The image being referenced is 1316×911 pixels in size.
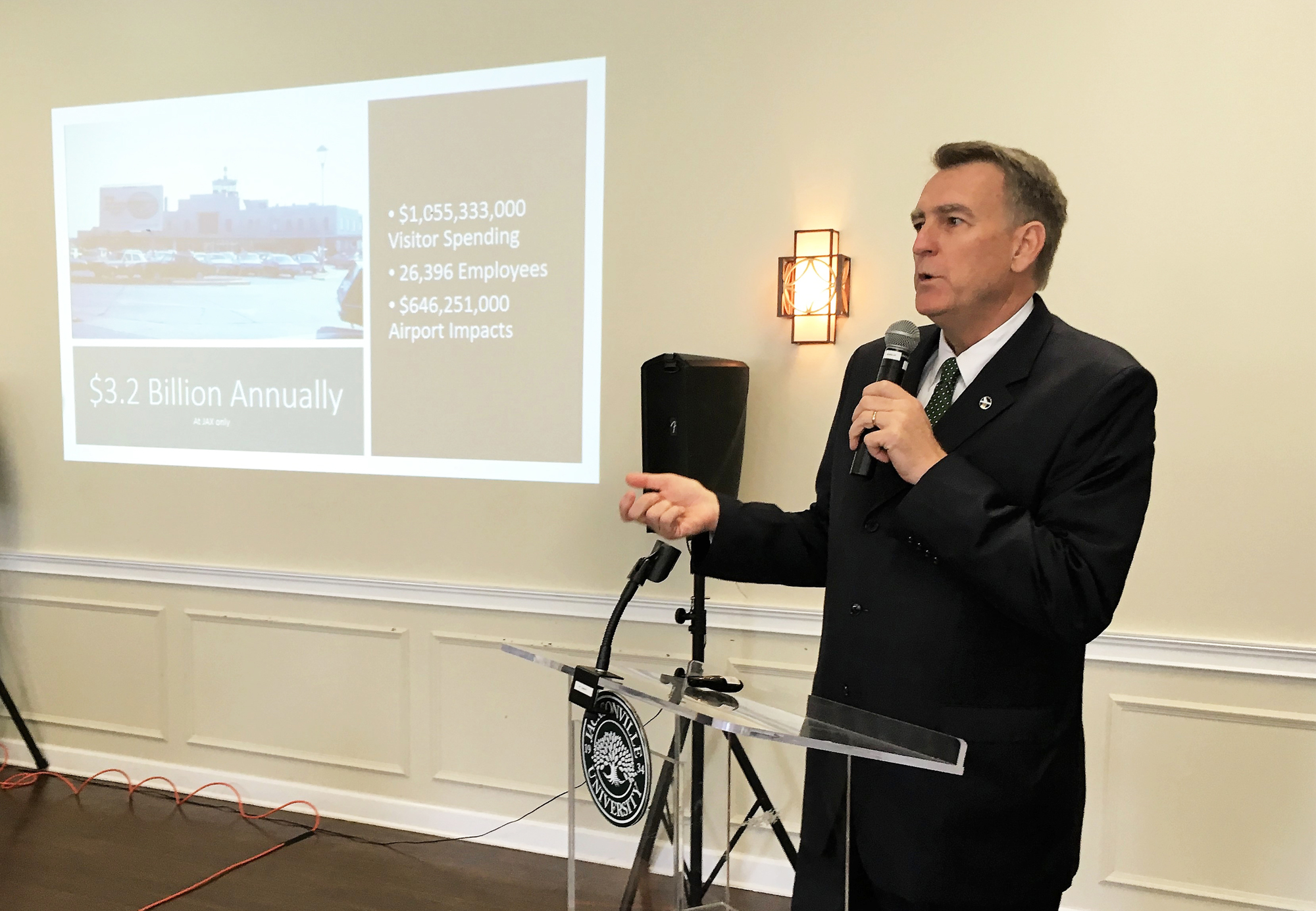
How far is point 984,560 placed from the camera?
3.98 ft

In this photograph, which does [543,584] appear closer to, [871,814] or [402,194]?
[402,194]

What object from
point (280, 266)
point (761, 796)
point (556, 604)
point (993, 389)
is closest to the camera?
point (993, 389)

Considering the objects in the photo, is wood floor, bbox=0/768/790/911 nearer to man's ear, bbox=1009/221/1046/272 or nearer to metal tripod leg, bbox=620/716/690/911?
metal tripod leg, bbox=620/716/690/911

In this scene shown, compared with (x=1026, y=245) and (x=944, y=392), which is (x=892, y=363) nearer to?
(x=944, y=392)

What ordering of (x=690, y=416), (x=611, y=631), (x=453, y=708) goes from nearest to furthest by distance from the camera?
1. (x=611, y=631)
2. (x=690, y=416)
3. (x=453, y=708)

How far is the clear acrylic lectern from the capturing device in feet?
3.69

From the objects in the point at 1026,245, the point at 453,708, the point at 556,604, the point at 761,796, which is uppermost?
the point at 1026,245

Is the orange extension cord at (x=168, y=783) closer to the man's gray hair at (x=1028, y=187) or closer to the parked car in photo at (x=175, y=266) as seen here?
the parked car in photo at (x=175, y=266)

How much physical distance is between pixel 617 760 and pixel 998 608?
24.8 inches

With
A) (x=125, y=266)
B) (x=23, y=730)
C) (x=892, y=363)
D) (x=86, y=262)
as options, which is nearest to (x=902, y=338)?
(x=892, y=363)

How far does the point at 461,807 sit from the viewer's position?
10.5 feet

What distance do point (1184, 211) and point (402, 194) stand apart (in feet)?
7.87

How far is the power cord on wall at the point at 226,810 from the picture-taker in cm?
296

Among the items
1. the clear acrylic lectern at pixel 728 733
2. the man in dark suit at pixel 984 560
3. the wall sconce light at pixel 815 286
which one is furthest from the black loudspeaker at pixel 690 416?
the man in dark suit at pixel 984 560
